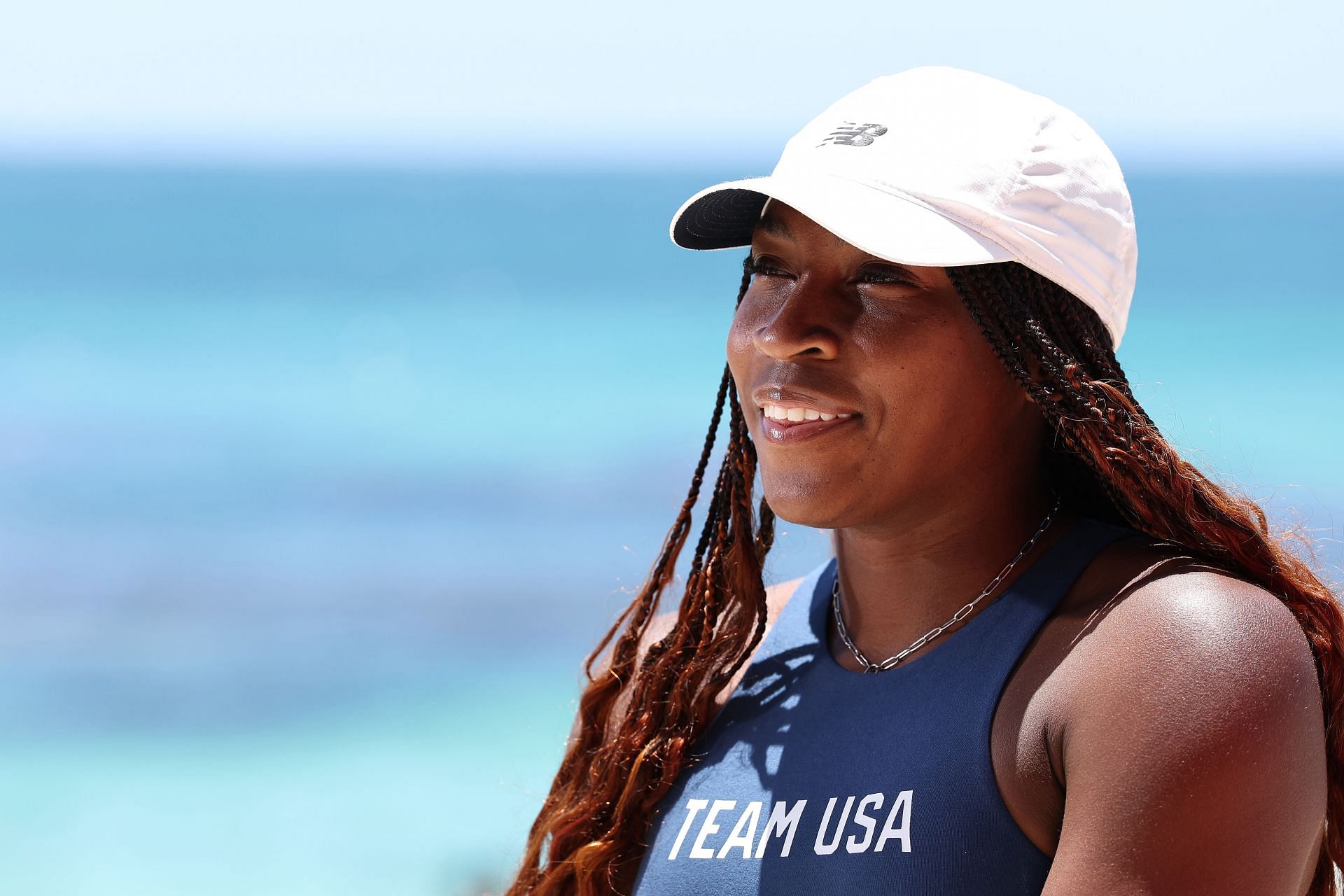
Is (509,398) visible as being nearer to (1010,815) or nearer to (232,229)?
(232,229)

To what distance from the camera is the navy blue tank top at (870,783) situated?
166 cm

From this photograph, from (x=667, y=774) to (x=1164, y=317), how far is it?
15.2 m

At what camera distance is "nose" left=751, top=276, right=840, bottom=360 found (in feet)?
6.10

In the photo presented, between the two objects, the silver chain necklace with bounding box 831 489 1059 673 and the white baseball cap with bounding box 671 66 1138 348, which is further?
the silver chain necklace with bounding box 831 489 1059 673

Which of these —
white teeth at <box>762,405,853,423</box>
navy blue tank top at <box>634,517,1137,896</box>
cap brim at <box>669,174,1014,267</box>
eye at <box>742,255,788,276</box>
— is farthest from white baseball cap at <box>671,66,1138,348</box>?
navy blue tank top at <box>634,517,1137,896</box>

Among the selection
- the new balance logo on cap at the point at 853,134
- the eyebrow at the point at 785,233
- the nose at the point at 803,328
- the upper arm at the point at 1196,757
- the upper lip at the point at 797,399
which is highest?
the new balance logo on cap at the point at 853,134

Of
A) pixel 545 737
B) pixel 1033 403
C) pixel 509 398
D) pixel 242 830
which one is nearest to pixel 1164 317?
pixel 509 398

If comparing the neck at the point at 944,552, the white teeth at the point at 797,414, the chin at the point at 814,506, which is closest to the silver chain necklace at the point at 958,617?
the neck at the point at 944,552

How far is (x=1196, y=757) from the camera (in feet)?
4.97

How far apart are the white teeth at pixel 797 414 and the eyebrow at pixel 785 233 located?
0.62 feet

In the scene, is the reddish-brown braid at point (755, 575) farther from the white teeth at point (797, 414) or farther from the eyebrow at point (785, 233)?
the white teeth at point (797, 414)

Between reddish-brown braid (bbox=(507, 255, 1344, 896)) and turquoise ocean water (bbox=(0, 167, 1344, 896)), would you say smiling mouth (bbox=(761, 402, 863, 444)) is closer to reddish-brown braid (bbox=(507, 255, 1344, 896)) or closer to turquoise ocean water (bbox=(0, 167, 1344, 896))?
reddish-brown braid (bbox=(507, 255, 1344, 896))

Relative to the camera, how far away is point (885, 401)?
1.84 meters

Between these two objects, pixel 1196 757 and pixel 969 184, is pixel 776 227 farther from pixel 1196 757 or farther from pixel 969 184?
pixel 1196 757
